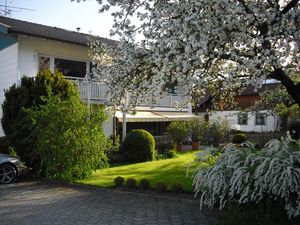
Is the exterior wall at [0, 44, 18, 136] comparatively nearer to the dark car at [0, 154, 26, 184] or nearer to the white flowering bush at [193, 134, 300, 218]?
the dark car at [0, 154, 26, 184]

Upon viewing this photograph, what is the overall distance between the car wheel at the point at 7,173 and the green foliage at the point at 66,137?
1063mm

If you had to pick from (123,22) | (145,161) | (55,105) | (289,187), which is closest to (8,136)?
(55,105)

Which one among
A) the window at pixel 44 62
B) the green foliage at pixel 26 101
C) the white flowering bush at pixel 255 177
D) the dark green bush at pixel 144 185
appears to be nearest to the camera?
the white flowering bush at pixel 255 177

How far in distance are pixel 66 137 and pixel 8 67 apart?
10.2 meters

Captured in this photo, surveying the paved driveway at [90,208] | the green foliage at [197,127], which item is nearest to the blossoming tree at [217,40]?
the paved driveway at [90,208]

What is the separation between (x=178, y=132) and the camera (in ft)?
78.0

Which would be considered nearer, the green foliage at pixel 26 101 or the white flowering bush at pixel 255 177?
the white flowering bush at pixel 255 177

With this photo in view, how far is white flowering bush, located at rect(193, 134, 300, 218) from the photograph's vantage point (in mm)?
6602

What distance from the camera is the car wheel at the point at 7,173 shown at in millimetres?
12898

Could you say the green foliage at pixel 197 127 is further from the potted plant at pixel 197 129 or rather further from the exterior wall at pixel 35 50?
the exterior wall at pixel 35 50

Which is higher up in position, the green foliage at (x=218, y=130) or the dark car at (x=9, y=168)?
the green foliage at (x=218, y=130)

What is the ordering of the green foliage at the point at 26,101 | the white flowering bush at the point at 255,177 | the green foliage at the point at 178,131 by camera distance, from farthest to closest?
the green foliage at the point at 178,131
the green foliage at the point at 26,101
the white flowering bush at the point at 255,177

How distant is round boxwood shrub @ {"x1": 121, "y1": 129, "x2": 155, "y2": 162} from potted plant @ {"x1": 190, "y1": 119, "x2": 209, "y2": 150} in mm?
6442

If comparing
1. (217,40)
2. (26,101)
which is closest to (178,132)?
(26,101)
